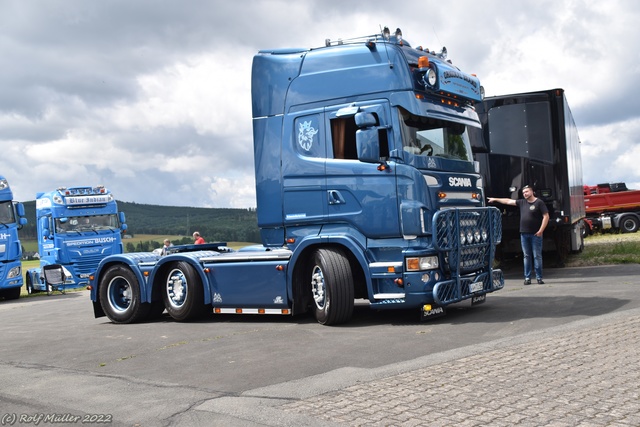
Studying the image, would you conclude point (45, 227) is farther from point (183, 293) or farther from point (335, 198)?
point (335, 198)

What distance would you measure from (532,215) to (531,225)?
20 centimetres

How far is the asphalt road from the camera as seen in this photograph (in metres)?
5.88

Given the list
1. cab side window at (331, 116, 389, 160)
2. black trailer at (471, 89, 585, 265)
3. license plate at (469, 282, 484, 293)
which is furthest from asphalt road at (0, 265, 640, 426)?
black trailer at (471, 89, 585, 265)

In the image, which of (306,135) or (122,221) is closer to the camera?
(306,135)

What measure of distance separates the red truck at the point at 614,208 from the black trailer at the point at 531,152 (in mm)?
18509

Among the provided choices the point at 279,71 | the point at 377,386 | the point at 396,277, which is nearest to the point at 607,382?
the point at 377,386

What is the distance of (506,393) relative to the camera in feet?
18.6

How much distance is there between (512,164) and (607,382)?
10917mm

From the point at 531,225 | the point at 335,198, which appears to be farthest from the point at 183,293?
the point at 531,225

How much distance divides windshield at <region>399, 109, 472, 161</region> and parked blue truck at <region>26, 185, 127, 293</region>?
62.8 ft

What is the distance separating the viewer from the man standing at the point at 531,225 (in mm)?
14383

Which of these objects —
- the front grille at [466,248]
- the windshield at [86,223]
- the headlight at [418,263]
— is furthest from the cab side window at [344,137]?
the windshield at [86,223]

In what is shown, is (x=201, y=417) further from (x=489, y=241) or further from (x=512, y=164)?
(x=512, y=164)

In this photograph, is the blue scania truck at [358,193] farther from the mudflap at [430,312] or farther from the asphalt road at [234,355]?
the asphalt road at [234,355]
